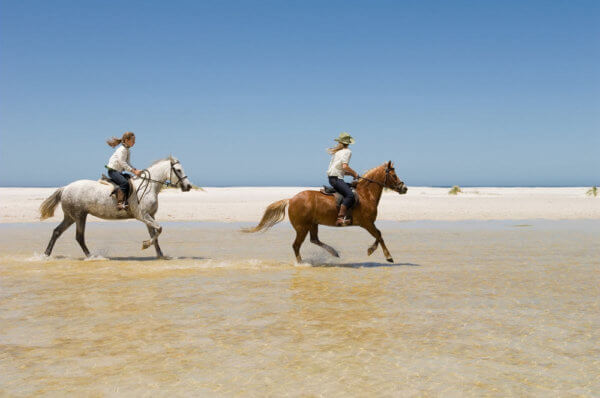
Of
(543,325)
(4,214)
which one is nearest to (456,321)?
(543,325)

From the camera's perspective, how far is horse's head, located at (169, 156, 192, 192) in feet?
42.7

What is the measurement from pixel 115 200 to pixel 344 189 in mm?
5453

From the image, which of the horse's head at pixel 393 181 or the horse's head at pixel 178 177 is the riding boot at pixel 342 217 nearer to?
the horse's head at pixel 393 181

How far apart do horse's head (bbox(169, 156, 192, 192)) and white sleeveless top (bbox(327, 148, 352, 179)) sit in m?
3.58

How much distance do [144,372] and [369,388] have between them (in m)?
2.01

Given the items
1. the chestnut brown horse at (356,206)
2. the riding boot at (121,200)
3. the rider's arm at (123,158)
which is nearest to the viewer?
the chestnut brown horse at (356,206)

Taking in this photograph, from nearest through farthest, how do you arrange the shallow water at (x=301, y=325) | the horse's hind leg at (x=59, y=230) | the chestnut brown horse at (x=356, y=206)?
the shallow water at (x=301, y=325) → the chestnut brown horse at (x=356, y=206) → the horse's hind leg at (x=59, y=230)

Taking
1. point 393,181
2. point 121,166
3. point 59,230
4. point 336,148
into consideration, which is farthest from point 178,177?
point 393,181

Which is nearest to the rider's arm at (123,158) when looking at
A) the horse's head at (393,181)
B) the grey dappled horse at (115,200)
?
the grey dappled horse at (115,200)

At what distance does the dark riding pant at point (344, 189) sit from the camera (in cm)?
1178

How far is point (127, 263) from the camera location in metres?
12.0

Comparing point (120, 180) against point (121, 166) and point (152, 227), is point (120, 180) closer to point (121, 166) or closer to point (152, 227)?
point (121, 166)

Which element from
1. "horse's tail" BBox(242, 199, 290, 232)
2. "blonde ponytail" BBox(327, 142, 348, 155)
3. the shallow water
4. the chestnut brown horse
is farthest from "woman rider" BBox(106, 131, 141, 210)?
"blonde ponytail" BBox(327, 142, 348, 155)

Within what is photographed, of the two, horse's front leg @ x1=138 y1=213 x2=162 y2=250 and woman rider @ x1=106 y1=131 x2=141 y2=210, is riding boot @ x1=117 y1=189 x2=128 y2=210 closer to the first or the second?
woman rider @ x1=106 y1=131 x2=141 y2=210
